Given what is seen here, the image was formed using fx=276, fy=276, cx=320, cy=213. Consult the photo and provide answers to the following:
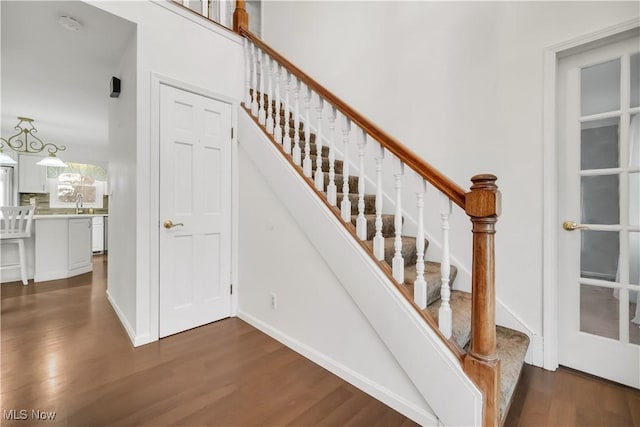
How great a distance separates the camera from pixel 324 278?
186 centimetres

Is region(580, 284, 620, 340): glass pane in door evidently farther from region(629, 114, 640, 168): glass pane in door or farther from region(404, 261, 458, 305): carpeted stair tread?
region(404, 261, 458, 305): carpeted stair tread

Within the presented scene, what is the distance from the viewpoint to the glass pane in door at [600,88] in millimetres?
1728

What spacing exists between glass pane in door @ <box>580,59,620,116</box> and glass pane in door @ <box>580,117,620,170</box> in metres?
0.09

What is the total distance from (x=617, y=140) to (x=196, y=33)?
10.5 feet

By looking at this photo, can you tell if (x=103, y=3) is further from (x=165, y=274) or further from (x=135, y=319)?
(x=135, y=319)

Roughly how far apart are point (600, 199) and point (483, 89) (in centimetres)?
106

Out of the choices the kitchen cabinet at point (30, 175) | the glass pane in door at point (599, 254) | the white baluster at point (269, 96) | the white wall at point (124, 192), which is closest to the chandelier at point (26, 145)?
the kitchen cabinet at point (30, 175)

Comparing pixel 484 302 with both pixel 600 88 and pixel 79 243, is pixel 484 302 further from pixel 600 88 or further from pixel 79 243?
pixel 79 243

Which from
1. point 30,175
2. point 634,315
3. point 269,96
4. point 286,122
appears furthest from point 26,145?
point 634,315

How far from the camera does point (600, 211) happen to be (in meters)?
1.78

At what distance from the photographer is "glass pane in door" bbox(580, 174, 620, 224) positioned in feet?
5.67

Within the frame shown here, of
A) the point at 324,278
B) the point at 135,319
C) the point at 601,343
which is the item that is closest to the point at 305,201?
the point at 324,278

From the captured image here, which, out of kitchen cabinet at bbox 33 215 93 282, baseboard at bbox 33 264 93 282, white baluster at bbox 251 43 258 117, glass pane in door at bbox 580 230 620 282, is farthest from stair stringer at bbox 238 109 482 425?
baseboard at bbox 33 264 93 282

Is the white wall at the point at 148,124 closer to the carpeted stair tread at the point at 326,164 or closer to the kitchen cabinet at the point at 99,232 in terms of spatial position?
the carpeted stair tread at the point at 326,164
